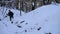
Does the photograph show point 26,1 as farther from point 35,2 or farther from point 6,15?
point 6,15

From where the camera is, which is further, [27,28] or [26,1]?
[26,1]

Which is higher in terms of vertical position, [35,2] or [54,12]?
[54,12]

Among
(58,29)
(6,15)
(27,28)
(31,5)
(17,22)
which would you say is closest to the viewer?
(58,29)

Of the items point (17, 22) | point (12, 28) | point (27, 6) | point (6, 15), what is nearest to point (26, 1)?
point (27, 6)

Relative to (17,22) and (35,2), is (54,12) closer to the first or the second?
(17,22)

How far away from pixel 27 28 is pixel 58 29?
8.02 ft

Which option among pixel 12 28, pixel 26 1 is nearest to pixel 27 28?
pixel 12 28

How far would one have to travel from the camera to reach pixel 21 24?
49.6 feet

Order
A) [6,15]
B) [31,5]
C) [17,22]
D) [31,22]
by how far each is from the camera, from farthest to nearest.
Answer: [31,5] → [6,15] → [17,22] → [31,22]

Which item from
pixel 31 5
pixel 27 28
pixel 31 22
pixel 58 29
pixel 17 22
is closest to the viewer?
pixel 58 29

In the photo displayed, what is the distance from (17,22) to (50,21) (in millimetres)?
3133

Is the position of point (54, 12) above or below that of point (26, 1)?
above

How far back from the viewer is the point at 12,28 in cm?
1404

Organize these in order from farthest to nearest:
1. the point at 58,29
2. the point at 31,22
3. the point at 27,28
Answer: the point at 31,22 → the point at 27,28 → the point at 58,29
